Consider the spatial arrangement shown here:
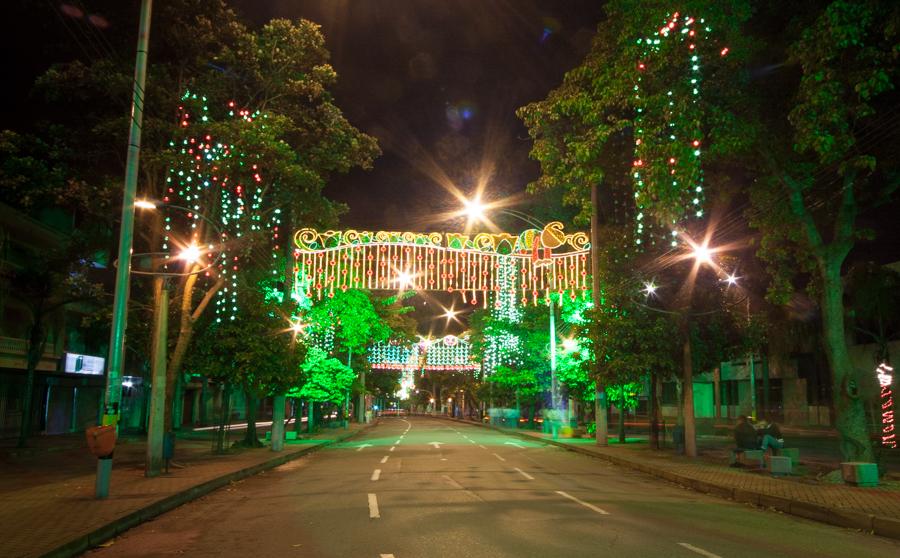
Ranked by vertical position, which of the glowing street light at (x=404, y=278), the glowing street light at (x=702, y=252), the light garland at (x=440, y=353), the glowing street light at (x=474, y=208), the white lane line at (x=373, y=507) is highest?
the glowing street light at (x=474, y=208)

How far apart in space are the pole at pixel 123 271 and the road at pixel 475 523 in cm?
232

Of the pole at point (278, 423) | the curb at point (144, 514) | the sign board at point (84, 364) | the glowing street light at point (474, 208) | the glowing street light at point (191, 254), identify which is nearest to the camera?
the curb at point (144, 514)

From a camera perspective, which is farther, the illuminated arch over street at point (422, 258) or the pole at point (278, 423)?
the pole at point (278, 423)

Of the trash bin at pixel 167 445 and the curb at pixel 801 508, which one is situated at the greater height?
the trash bin at pixel 167 445

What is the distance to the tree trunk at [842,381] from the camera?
50.7 feet

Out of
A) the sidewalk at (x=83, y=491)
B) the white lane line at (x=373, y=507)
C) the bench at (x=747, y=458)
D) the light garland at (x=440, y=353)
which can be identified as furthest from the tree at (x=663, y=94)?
the light garland at (x=440, y=353)

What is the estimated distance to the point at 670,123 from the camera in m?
14.9

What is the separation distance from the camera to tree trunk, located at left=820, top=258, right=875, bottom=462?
15.5 metres

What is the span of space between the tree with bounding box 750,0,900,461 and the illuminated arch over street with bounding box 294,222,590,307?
9.31 m

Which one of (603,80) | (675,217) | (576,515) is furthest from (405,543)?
(603,80)

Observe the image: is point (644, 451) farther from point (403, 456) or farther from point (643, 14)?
point (643, 14)

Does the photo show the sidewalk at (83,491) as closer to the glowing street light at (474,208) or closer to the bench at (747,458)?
the glowing street light at (474,208)

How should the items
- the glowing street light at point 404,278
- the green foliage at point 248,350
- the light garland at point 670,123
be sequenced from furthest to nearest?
the glowing street light at point 404,278 < the green foliage at point 248,350 < the light garland at point 670,123

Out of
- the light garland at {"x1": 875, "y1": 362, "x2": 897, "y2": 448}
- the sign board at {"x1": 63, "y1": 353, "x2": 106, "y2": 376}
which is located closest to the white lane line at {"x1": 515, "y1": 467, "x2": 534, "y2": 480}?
the light garland at {"x1": 875, "y1": 362, "x2": 897, "y2": 448}
